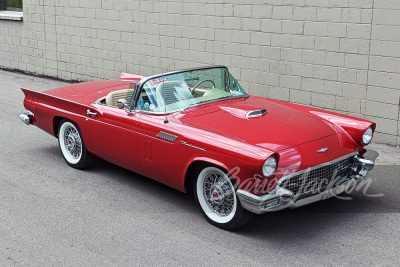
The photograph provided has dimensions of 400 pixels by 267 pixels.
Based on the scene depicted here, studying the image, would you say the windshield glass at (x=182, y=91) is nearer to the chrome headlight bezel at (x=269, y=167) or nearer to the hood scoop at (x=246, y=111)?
the hood scoop at (x=246, y=111)

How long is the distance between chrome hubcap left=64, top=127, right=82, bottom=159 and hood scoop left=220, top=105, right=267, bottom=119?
6.49 feet

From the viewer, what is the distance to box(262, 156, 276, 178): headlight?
14.9ft

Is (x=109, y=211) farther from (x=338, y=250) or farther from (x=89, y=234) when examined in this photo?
(x=338, y=250)

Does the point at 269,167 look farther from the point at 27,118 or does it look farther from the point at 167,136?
the point at 27,118

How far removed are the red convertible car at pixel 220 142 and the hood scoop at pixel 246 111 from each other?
0.01 meters

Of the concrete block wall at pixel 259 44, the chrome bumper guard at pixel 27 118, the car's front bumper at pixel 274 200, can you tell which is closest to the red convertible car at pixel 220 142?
the car's front bumper at pixel 274 200

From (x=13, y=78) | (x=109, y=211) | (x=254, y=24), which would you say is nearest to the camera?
(x=109, y=211)

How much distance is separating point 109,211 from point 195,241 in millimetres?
1089

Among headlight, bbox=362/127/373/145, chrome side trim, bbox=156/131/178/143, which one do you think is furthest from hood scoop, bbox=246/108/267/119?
headlight, bbox=362/127/373/145

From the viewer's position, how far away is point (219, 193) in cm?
493

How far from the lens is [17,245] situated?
4664 mm

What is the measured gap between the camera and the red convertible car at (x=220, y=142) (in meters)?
4.65

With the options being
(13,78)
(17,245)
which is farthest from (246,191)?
(13,78)

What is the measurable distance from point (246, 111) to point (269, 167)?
103 centimetres
